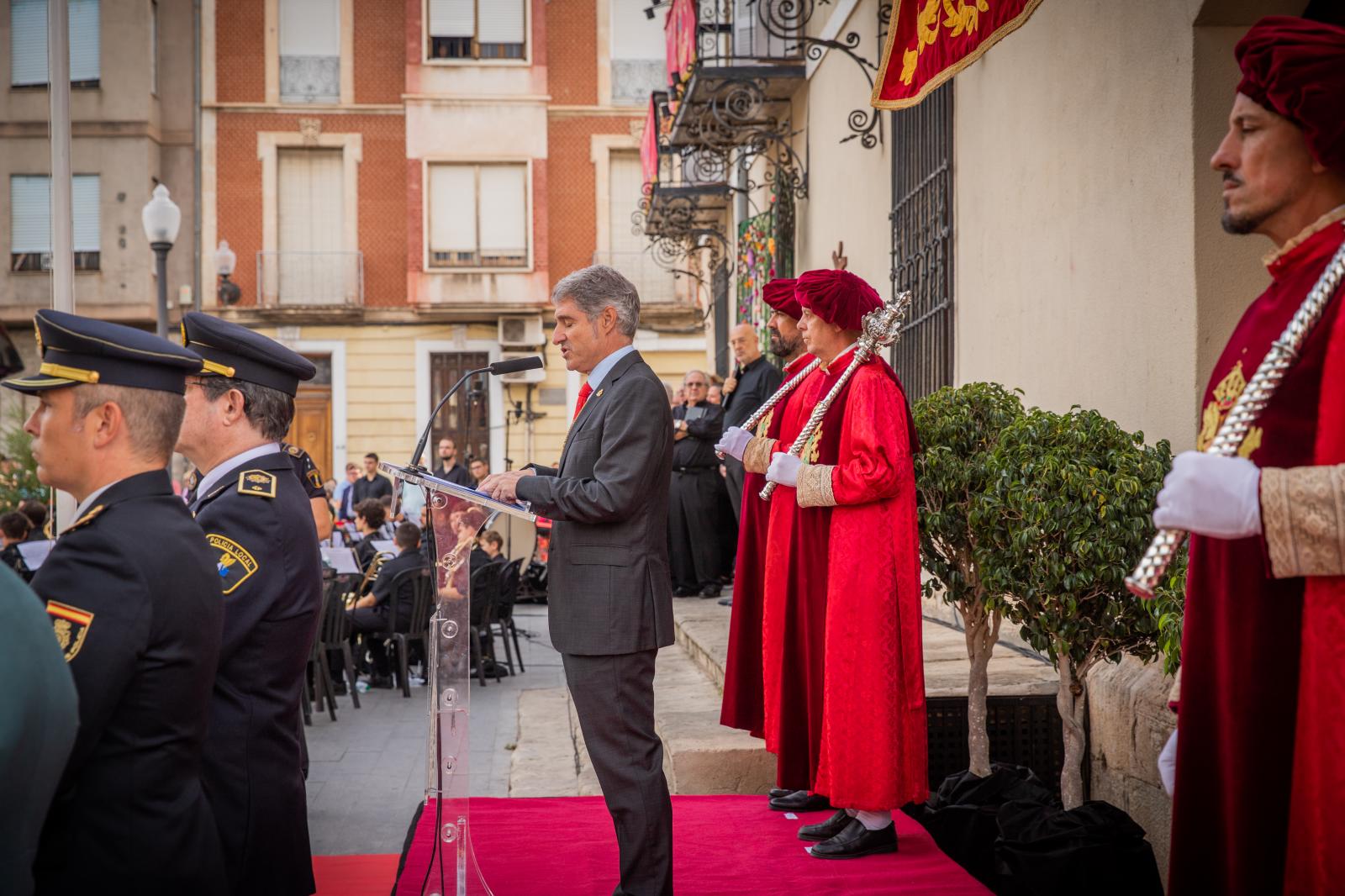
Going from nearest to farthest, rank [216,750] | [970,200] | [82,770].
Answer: [82,770] < [216,750] < [970,200]

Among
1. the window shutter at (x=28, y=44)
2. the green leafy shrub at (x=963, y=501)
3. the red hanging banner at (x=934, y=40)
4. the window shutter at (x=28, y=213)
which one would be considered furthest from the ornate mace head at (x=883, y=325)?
the window shutter at (x=28, y=213)

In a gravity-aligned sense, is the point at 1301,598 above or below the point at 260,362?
below

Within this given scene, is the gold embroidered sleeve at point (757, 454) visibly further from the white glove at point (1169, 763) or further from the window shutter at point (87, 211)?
the window shutter at point (87, 211)

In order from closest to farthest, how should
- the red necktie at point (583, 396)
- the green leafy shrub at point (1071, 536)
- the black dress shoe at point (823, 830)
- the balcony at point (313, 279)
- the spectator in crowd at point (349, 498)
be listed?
the green leafy shrub at point (1071, 536)
the red necktie at point (583, 396)
the black dress shoe at point (823, 830)
the spectator in crowd at point (349, 498)
the balcony at point (313, 279)

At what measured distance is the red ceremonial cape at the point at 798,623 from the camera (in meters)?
4.70

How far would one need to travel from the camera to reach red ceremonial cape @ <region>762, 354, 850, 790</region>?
15.4 feet

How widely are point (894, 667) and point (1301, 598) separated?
209 cm

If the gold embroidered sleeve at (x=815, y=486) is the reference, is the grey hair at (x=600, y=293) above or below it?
above

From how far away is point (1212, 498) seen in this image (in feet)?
7.01

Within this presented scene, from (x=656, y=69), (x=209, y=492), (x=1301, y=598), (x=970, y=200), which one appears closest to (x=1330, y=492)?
(x=1301, y=598)

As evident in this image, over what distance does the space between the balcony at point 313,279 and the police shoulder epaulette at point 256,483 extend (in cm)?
2420

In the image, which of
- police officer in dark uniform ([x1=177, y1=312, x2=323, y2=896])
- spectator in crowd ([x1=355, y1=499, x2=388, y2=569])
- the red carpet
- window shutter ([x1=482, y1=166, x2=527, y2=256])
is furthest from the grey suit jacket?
window shutter ([x1=482, y1=166, x2=527, y2=256])

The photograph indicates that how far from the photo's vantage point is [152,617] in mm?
2154

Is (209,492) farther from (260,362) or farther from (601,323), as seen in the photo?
(601,323)
